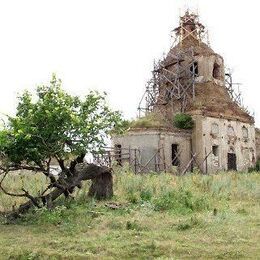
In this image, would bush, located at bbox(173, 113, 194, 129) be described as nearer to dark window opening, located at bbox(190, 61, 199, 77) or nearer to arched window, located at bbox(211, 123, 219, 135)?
arched window, located at bbox(211, 123, 219, 135)

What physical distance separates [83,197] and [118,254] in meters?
6.10

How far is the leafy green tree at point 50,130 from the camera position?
13484 mm

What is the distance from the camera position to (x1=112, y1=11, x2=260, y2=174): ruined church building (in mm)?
34625

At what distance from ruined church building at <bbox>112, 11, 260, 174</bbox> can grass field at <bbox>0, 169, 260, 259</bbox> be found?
16.9 metres

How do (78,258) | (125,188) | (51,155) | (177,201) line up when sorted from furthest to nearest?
(125,188) < (177,201) < (51,155) < (78,258)

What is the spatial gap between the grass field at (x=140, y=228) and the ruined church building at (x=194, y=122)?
667 inches

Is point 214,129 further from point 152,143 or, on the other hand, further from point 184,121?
point 152,143

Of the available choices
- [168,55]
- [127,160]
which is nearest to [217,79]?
[168,55]

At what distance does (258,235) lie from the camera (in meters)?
11.2

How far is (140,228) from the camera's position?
12.1 meters

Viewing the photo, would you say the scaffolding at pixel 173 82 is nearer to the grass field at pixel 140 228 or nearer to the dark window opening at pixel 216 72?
the dark window opening at pixel 216 72

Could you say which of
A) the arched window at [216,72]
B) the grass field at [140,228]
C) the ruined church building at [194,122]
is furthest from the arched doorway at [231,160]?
the grass field at [140,228]

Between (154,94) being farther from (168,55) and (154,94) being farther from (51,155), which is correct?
(51,155)

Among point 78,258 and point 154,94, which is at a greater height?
point 154,94
